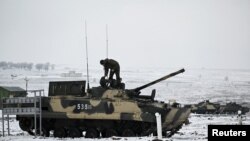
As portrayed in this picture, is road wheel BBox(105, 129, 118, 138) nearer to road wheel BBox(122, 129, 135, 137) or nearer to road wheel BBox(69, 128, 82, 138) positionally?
road wheel BBox(122, 129, 135, 137)

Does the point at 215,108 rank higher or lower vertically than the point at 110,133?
lower

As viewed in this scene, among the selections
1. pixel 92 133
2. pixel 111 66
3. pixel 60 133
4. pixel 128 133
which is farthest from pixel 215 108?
pixel 128 133

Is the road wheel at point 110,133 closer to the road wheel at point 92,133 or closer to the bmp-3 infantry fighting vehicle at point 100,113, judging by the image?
the bmp-3 infantry fighting vehicle at point 100,113

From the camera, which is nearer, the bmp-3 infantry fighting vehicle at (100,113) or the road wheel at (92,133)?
the bmp-3 infantry fighting vehicle at (100,113)

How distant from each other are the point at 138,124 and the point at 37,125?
17.2 ft

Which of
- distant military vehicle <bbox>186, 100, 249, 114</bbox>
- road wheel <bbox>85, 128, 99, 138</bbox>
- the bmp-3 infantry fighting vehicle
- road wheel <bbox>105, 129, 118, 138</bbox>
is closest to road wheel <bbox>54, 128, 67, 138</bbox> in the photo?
the bmp-3 infantry fighting vehicle

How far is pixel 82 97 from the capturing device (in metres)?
25.2

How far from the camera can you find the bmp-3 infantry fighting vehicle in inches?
925

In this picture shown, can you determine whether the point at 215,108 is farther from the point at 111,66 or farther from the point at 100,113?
the point at 100,113

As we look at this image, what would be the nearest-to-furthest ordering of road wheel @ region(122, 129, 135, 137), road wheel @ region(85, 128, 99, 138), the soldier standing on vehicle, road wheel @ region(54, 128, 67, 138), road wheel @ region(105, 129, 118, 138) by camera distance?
1. road wheel @ region(122, 129, 135, 137)
2. road wheel @ region(105, 129, 118, 138)
3. road wheel @ region(85, 128, 99, 138)
4. road wheel @ region(54, 128, 67, 138)
5. the soldier standing on vehicle

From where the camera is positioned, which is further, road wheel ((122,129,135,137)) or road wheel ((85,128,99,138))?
road wheel ((85,128,99,138))

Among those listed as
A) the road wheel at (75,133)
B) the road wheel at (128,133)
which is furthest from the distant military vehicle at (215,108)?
the road wheel at (128,133)

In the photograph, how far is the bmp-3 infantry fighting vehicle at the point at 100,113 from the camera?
2350 cm

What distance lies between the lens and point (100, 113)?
2406cm
